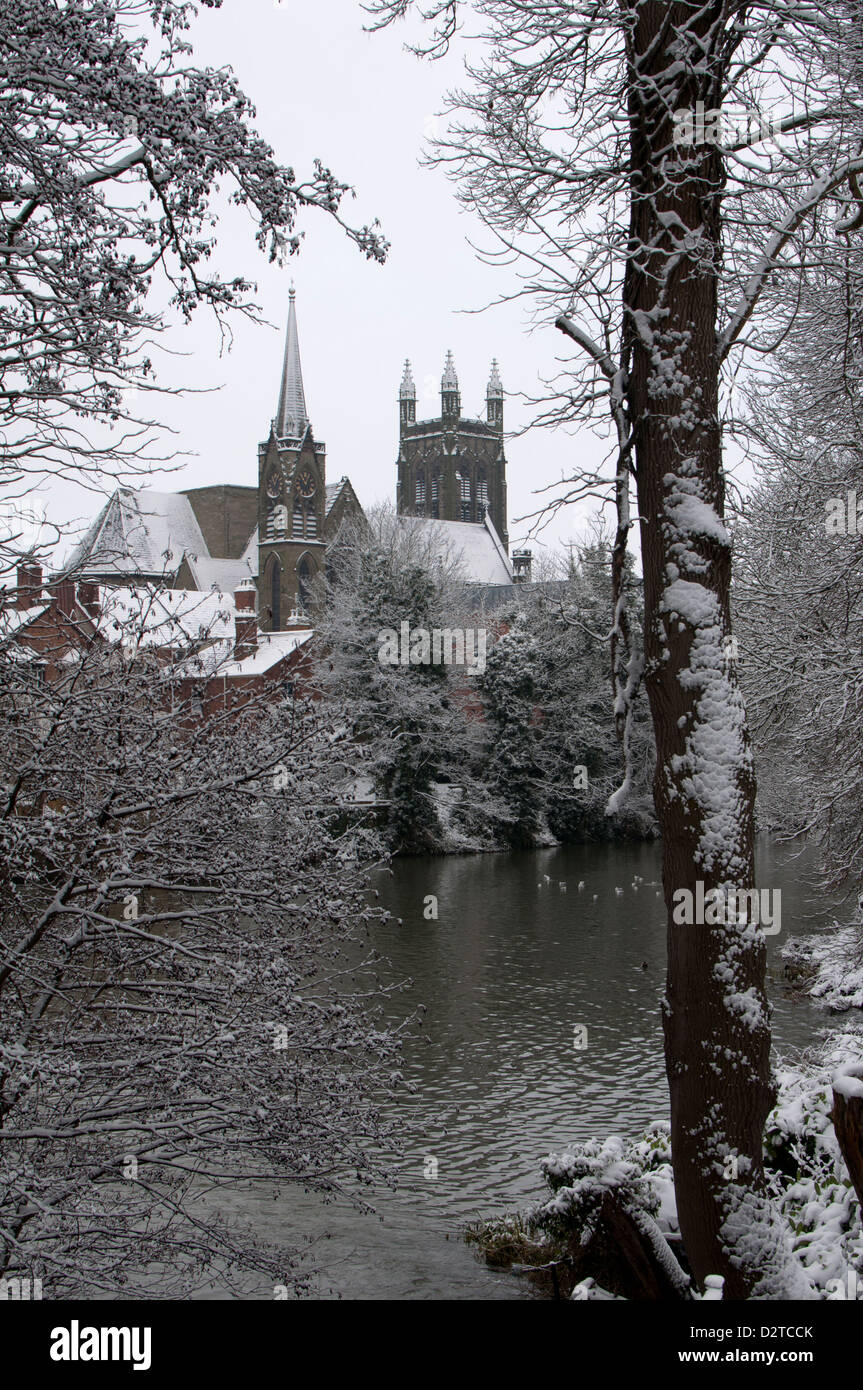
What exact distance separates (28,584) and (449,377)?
378 ft

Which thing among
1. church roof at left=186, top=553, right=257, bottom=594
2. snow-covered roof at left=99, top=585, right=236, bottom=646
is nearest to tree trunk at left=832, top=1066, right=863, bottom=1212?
snow-covered roof at left=99, top=585, right=236, bottom=646

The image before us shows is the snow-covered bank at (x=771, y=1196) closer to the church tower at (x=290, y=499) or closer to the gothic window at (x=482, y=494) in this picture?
the church tower at (x=290, y=499)

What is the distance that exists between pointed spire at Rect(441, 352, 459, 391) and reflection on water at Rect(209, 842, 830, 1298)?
293 feet

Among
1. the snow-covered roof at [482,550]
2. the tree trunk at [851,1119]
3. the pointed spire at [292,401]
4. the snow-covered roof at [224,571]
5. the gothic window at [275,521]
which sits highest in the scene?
the pointed spire at [292,401]

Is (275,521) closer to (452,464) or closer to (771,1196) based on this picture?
(452,464)

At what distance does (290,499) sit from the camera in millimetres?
81250

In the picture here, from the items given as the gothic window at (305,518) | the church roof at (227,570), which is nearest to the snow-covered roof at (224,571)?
the church roof at (227,570)

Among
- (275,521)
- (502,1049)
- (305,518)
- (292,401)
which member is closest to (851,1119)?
(502,1049)

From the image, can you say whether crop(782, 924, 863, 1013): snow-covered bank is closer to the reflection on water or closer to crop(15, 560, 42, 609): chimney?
the reflection on water

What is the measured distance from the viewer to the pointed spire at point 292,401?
271 ft

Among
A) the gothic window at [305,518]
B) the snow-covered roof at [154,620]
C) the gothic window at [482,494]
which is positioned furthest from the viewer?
the gothic window at [482,494]

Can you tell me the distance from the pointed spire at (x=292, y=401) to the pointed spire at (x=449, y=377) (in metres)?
34.9
